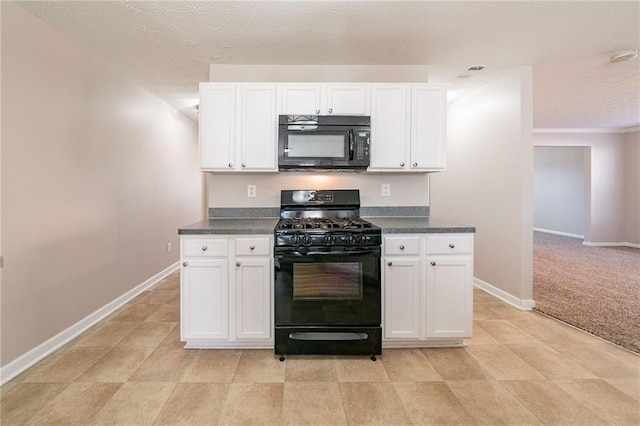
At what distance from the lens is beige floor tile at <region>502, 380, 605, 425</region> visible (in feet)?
5.33

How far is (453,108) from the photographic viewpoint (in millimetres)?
4211

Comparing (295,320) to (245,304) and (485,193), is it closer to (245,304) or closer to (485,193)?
(245,304)

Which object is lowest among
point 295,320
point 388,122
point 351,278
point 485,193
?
point 295,320

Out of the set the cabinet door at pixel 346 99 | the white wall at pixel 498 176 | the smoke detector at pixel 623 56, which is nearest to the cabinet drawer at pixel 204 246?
the cabinet door at pixel 346 99

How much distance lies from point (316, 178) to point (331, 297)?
1.23m

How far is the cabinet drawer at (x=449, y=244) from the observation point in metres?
2.30

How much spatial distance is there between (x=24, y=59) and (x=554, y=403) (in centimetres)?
415

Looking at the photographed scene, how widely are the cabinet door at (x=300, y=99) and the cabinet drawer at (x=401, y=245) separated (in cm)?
129

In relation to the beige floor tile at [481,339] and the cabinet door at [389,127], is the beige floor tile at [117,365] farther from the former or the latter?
the beige floor tile at [481,339]

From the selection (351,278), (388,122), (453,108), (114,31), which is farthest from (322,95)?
(453,108)

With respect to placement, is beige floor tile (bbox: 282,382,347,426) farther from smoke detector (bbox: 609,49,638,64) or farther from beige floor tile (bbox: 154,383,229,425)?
smoke detector (bbox: 609,49,638,64)

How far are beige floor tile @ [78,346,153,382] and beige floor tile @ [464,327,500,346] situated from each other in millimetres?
2553

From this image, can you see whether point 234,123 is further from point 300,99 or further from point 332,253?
point 332,253

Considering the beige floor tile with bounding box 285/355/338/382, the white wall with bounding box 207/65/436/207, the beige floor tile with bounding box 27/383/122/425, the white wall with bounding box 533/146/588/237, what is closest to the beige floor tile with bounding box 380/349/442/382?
the beige floor tile with bounding box 285/355/338/382
